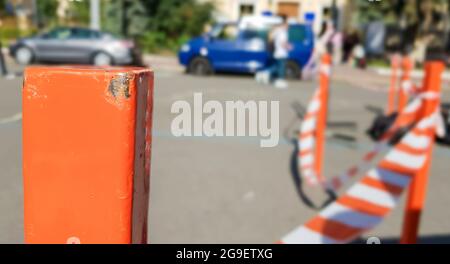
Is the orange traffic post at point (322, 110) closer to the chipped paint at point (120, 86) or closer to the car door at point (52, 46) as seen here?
the chipped paint at point (120, 86)

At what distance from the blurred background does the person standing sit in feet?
1.15

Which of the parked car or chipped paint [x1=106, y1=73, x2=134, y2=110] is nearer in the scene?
chipped paint [x1=106, y1=73, x2=134, y2=110]

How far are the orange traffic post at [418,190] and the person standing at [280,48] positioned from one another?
309 inches

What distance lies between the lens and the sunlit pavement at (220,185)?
4.52ft

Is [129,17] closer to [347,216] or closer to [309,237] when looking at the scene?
[347,216]

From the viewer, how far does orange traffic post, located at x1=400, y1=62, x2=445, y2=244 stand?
265 centimetres

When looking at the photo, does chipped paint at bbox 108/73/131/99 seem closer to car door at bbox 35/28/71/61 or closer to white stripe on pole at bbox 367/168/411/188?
white stripe on pole at bbox 367/168/411/188

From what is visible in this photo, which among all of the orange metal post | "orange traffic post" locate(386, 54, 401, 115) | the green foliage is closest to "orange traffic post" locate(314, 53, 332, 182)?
the orange metal post

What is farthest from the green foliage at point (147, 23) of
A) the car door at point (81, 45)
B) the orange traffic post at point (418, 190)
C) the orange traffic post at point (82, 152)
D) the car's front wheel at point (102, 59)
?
the orange traffic post at point (82, 152)

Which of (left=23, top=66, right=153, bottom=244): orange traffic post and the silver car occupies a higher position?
(left=23, top=66, right=153, bottom=244): orange traffic post

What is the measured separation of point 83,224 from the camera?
43.6 inches

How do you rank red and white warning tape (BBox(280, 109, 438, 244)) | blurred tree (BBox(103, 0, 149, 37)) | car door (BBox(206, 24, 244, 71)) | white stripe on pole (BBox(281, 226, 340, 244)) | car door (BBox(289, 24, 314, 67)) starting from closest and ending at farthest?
white stripe on pole (BBox(281, 226, 340, 244)) < red and white warning tape (BBox(280, 109, 438, 244)) < blurred tree (BBox(103, 0, 149, 37)) < car door (BBox(206, 24, 244, 71)) < car door (BBox(289, 24, 314, 67))

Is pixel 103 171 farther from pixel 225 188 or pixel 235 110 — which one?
pixel 225 188

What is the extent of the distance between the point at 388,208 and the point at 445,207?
1.83m
